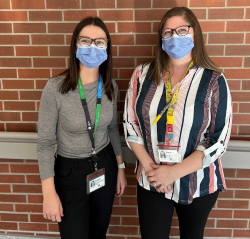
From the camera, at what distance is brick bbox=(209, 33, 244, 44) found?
76.2 inches

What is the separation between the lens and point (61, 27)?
1.99 metres

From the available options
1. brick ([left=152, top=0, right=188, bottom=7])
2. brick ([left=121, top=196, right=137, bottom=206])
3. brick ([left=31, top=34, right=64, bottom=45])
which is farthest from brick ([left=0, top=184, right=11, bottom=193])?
brick ([left=152, top=0, right=188, bottom=7])

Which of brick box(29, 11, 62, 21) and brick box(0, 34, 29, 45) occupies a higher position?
brick box(29, 11, 62, 21)

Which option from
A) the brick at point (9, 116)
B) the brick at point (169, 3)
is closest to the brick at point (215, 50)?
the brick at point (169, 3)

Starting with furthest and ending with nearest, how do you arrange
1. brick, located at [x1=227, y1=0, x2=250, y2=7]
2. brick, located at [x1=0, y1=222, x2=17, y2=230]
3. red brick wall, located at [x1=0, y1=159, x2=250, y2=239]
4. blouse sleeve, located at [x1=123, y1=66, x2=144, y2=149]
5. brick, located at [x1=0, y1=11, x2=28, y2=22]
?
brick, located at [x1=0, y1=222, x2=17, y2=230], red brick wall, located at [x1=0, y1=159, x2=250, y2=239], brick, located at [x1=0, y1=11, x2=28, y2=22], brick, located at [x1=227, y1=0, x2=250, y2=7], blouse sleeve, located at [x1=123, y1=66, x2=144, y2=149]

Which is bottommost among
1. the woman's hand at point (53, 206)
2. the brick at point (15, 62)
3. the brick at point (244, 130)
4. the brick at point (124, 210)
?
the brick at point (124, 210)

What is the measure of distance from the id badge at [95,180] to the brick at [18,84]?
1009 millimetres

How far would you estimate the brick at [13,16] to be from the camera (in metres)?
1.99

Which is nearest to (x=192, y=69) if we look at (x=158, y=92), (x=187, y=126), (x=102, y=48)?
(x=158, y=92)

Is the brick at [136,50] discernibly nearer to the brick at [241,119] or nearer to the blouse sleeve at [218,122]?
the blouse sleeve at [218,122]

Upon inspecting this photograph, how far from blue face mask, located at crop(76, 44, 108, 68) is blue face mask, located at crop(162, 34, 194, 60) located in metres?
0.42

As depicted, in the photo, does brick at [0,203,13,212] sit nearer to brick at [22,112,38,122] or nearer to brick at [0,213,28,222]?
brick at [0,213,28,222]

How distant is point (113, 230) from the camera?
240 cm

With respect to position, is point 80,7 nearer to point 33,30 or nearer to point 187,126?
point 33,30
